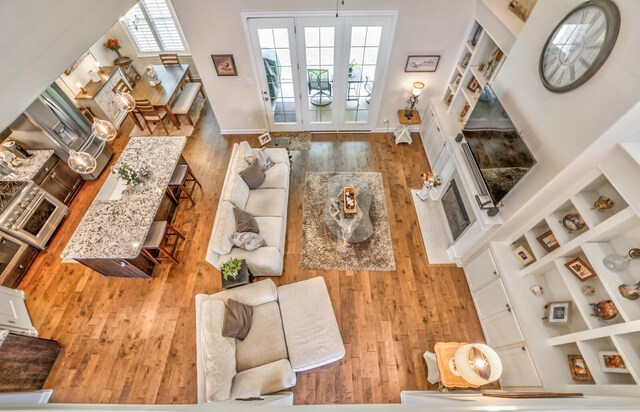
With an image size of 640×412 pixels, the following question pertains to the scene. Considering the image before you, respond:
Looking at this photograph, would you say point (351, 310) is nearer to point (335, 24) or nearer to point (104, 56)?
point (335, 24)

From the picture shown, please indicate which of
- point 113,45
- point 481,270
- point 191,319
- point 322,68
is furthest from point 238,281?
point 113,45

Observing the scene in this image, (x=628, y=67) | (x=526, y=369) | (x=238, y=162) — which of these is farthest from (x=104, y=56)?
→ (x=526, y=369)

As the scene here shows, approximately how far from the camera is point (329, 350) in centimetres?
282

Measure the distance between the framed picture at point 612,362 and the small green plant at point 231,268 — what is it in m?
3.38

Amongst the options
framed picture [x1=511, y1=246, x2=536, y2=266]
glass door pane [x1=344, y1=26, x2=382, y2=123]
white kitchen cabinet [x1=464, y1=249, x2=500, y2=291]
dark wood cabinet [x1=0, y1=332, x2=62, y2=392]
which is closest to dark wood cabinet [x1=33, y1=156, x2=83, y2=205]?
dark wood cabinet [x1=0, y1=332, x2=62, y2=392]

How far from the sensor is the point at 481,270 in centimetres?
332

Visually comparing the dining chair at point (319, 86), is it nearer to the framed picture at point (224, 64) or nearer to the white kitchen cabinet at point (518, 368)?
the framed picture at point (224, 64)

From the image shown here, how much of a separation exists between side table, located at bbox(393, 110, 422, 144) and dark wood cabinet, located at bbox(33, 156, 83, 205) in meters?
5.85

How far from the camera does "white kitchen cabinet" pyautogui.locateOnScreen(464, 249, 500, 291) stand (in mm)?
3090

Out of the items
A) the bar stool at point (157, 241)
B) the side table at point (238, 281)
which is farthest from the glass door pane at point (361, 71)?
the bar stool at point (157, 241)

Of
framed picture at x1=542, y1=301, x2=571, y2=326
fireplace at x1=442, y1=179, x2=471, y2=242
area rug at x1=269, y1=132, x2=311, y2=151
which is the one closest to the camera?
framed picture at x1=542, y1=301, x2=571, y2=326

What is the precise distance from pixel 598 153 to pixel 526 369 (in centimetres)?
207

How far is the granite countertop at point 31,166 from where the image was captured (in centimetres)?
374

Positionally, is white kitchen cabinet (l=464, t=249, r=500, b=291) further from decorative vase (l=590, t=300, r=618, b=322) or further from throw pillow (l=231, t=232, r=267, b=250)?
throw pillow (l=231, t=232, r=267, b=250)
